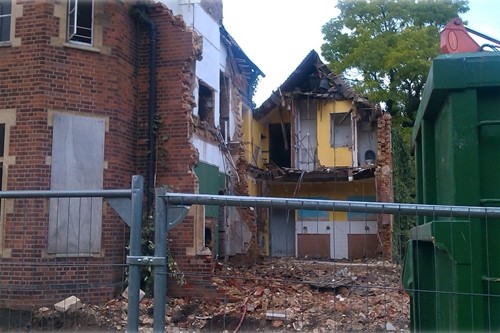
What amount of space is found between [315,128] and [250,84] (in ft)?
13.8

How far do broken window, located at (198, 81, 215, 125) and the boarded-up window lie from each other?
576 centimetres

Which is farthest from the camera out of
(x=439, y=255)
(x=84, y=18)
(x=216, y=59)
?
(x=216, y=59)

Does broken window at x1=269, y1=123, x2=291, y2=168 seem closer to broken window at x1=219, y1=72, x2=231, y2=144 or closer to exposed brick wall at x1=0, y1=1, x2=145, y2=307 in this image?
broken window at x1=219, y1=72, x2=231, y2=144

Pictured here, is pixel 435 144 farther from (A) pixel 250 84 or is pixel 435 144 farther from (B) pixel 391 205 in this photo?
(A) pixel 250 84

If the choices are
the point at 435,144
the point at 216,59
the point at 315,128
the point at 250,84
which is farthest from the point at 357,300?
the point at 315,128

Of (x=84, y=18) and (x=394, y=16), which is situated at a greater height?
(x=394, y=16)

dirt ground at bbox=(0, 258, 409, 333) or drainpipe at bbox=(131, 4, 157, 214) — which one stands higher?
drainpipe at bbox=(131, 4, 157, 214)

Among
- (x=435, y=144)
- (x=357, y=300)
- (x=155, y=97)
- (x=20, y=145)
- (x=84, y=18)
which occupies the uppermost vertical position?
(x=84, y=18)

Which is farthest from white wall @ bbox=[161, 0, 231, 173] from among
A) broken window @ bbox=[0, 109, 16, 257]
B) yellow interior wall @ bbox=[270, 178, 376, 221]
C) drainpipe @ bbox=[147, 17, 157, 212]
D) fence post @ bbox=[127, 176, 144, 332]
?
fence post @ bbox=[127, 176, 144, 332]

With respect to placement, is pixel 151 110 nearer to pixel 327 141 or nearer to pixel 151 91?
pixel 151 91

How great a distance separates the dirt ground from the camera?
6991 mm

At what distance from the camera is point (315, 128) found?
989 inches

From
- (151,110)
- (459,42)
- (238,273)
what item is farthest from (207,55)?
(459,42)

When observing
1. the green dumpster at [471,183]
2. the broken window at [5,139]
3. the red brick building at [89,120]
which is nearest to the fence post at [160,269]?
the green dumpster at [471,183]
